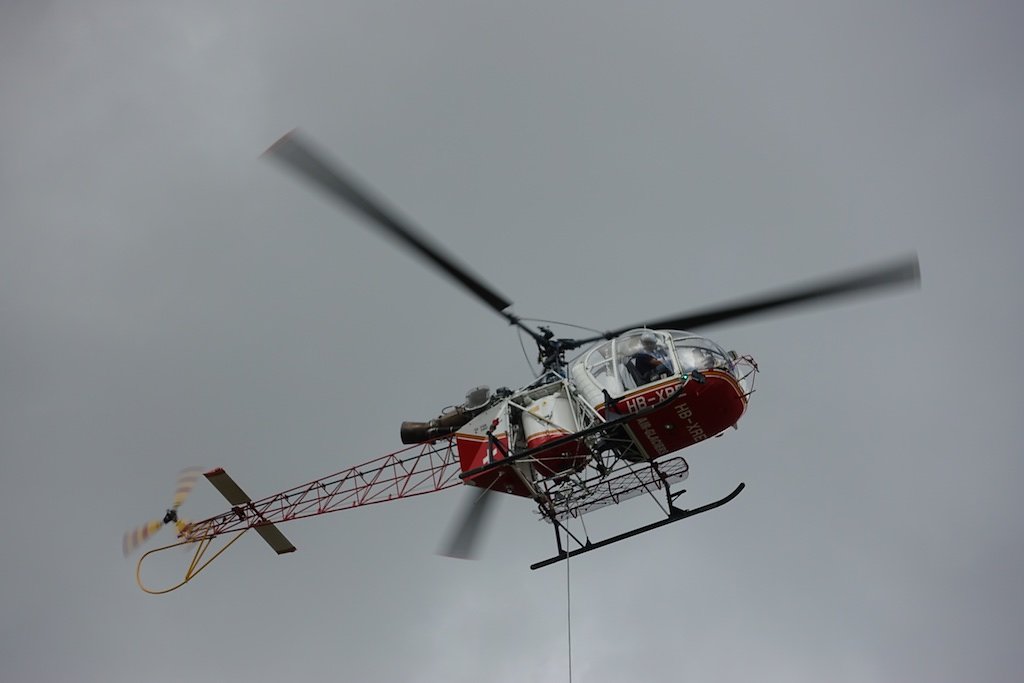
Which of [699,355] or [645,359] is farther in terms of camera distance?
[645,359]

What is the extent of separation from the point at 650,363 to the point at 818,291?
2842 mm

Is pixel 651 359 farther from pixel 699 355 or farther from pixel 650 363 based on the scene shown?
pixel 699 355

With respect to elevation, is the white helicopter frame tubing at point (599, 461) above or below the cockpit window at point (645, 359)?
below

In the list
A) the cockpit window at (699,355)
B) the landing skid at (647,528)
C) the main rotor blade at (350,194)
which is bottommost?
the landing skid at (647,528)

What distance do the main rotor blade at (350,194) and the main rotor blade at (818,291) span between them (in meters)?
4.29

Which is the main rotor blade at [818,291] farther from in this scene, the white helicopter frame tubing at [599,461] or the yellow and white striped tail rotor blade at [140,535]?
the yellow and white striped tail rotor blade at [140,535]

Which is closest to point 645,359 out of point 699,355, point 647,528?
point 699,355

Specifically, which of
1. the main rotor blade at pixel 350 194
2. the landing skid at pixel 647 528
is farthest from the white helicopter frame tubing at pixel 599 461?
the main rotor blade at pixel 350 194

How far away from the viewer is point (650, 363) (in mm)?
14188

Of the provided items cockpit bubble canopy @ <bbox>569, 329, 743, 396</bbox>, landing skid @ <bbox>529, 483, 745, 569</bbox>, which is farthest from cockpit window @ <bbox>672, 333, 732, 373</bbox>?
landing skid @ <bbox>529, 483, 745, 569</bbox>

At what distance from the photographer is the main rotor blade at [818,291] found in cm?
1290

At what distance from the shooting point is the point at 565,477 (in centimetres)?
1528

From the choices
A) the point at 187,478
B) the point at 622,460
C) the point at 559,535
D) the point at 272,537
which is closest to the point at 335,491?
the point at 272,537

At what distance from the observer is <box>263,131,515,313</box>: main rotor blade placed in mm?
12750
